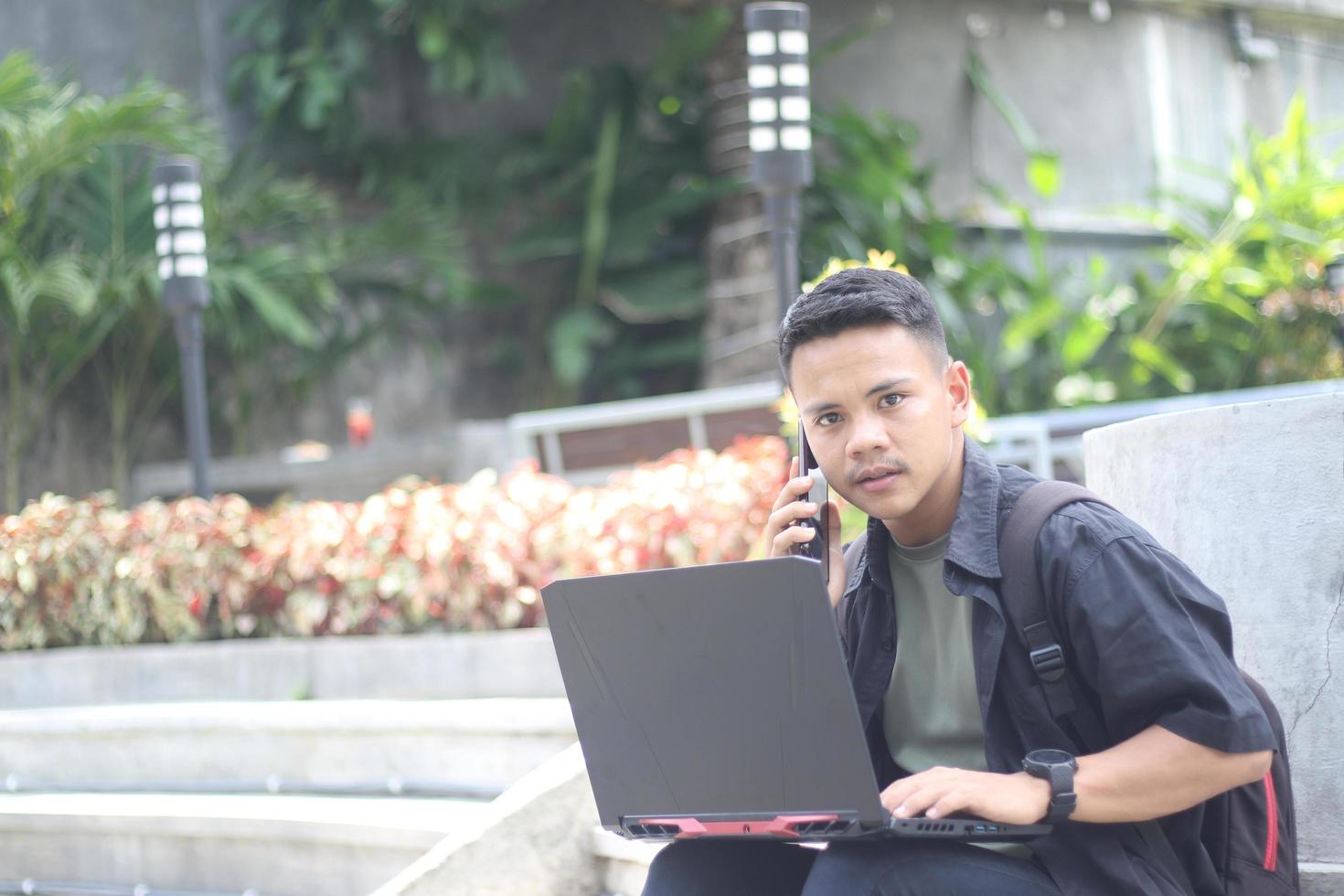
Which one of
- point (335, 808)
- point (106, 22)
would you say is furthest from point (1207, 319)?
point (335, 808)

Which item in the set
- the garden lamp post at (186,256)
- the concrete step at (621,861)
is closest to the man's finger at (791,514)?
the concrete step at (621,861)

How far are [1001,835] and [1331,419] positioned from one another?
1101 millimetres

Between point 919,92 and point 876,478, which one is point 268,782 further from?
point 919,92

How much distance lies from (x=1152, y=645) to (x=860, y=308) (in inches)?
23.3

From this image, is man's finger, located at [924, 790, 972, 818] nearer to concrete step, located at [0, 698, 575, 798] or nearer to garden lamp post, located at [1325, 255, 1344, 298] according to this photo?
concrete step, located at [0, 698, 575, 798]

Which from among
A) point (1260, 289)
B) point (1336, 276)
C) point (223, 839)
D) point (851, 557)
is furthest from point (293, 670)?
point (1336, 276)

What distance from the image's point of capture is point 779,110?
6875mm

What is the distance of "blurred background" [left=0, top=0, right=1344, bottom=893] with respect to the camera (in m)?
6.43

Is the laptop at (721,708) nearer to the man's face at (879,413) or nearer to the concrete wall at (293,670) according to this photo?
the man's face at (879,413)

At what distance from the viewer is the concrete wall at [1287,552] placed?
8.89 feet

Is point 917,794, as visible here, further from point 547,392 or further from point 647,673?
point 547,392

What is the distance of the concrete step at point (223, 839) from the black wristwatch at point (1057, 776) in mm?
2011

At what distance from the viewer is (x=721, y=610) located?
2.01 meters

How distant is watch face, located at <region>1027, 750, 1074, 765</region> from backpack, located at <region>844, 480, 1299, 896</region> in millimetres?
72
